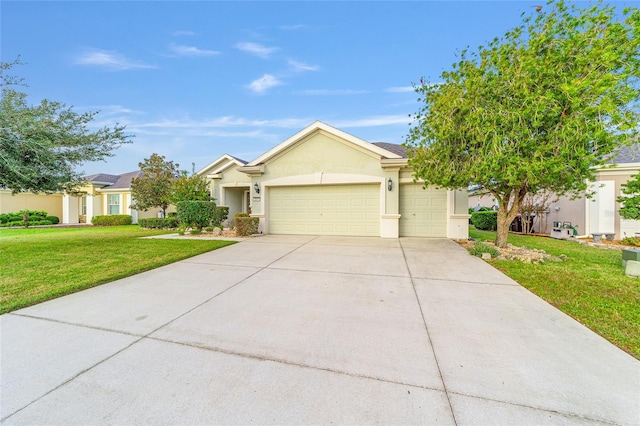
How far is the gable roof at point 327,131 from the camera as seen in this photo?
10.5m

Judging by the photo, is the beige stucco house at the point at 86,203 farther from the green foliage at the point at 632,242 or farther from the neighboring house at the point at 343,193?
the green foliage at the point at 632,242

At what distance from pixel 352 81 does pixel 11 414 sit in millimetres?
14442

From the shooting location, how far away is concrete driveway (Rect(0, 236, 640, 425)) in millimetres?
1818

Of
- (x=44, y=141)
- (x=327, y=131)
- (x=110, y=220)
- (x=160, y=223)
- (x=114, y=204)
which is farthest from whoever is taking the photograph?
(x=114, y=204)

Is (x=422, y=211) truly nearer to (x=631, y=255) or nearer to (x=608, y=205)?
(x=631, y=255)

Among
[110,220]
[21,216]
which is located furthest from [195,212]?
[21,216]

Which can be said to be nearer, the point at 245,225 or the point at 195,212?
the point at 245,225

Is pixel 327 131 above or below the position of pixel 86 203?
above

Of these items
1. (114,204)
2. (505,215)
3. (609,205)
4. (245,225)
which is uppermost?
(114,204)

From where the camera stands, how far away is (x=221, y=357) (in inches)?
96.4

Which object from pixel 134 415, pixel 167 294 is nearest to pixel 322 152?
pixel 167 294

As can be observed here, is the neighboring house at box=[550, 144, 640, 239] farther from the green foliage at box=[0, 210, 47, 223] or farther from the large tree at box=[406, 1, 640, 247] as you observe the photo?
the green foliage at box=[0, 210, 47, 223]

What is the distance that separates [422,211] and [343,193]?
3442 mm

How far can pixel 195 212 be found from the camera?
1143cm
